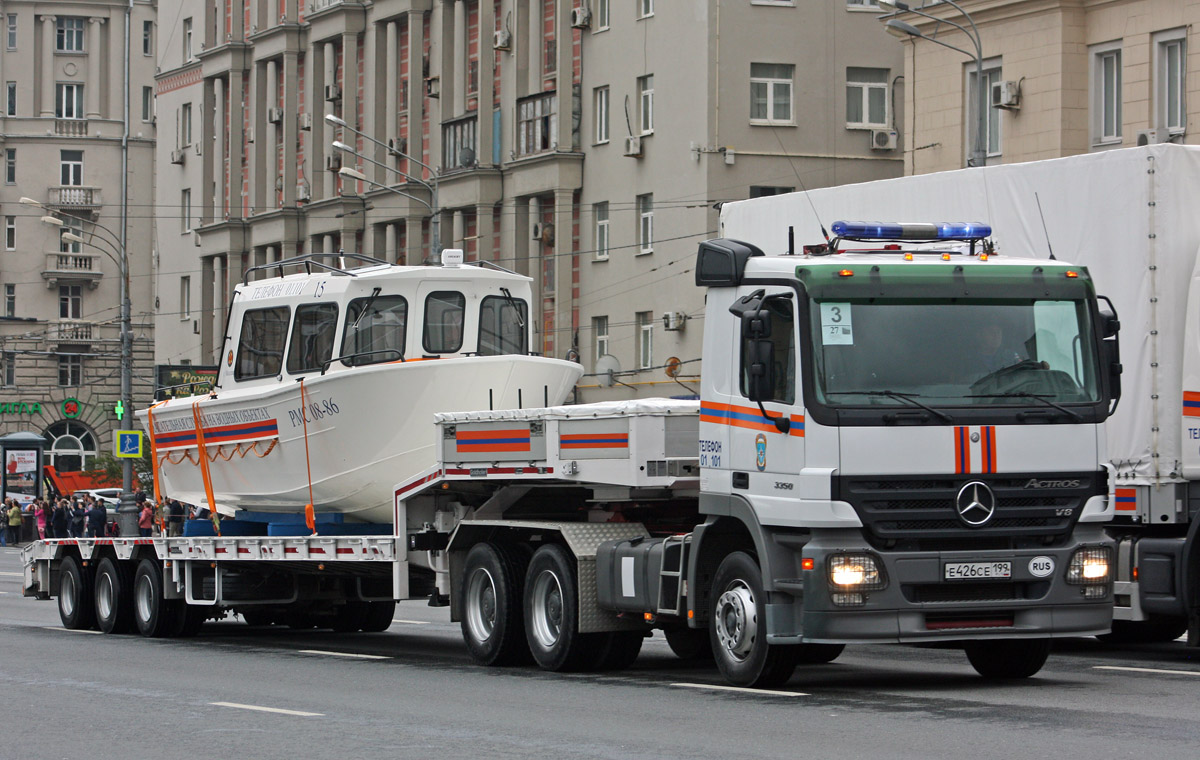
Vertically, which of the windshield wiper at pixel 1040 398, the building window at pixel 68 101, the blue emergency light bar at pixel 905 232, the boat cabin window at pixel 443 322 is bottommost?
the windshield wiper at pixel 1040 398

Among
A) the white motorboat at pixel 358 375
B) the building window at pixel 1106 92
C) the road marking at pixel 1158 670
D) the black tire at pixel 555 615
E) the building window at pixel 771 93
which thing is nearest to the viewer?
the road marking at pixel 1158 670

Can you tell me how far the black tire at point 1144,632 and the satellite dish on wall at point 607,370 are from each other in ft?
105

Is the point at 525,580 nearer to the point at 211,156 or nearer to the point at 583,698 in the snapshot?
the point at 583,698

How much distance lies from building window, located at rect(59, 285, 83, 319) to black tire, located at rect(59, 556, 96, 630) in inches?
3110

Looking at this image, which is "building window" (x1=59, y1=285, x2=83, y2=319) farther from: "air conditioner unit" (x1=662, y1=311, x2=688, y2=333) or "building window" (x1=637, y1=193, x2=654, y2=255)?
"air conditioner unit" (x1=662, y1=311, x2=688, y2=333)

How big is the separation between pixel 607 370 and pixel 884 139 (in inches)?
348

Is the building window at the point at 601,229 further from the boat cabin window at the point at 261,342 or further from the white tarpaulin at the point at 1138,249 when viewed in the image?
the white tarpaulin at the point at 1138,249

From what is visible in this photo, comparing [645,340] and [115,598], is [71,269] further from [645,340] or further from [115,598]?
[115,598]

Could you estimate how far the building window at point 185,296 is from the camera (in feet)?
255

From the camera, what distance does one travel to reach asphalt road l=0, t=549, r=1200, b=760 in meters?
11.0

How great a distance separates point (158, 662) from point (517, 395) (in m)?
4.06

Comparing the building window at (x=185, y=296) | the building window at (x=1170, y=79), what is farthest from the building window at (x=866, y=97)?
the building window at (x=185, y=296)

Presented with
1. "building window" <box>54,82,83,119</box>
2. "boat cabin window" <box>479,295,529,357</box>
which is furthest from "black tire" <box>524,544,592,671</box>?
"building window" <box>54,82,83,119</box>

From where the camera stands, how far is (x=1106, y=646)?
1825 centimetres
